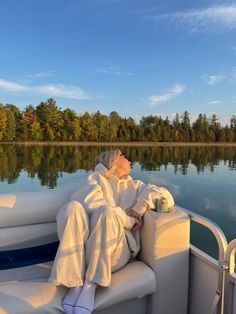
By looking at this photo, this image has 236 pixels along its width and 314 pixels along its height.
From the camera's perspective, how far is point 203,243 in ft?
18.0

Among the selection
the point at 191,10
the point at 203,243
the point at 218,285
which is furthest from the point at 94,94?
the point at 218,285

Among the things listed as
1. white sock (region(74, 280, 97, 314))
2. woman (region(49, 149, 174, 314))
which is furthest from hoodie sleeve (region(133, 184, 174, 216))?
white sock (region(74, 280, 97, 314))

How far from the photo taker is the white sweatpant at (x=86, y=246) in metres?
1.79

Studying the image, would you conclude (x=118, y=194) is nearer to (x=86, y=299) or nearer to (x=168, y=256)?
(x=168, y=256)

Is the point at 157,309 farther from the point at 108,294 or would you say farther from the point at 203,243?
the point at 203,243

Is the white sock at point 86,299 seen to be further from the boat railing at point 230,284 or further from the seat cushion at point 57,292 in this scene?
the boat railing at point 230,284

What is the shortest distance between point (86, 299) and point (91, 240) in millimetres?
319

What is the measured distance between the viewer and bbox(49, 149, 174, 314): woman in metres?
1.77

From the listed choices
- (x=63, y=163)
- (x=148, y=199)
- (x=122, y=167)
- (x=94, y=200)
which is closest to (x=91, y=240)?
(x=94, y=200)

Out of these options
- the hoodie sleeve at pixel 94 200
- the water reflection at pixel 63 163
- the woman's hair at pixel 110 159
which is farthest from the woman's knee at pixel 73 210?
the water reflection at pixel 63 163

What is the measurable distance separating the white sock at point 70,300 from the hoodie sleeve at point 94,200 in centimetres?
47

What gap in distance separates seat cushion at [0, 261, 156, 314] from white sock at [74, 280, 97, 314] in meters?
0.06

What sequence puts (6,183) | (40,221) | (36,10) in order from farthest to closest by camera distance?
(36,10) → (6,183) → (40,221)

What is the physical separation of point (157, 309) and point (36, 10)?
60.9ft
